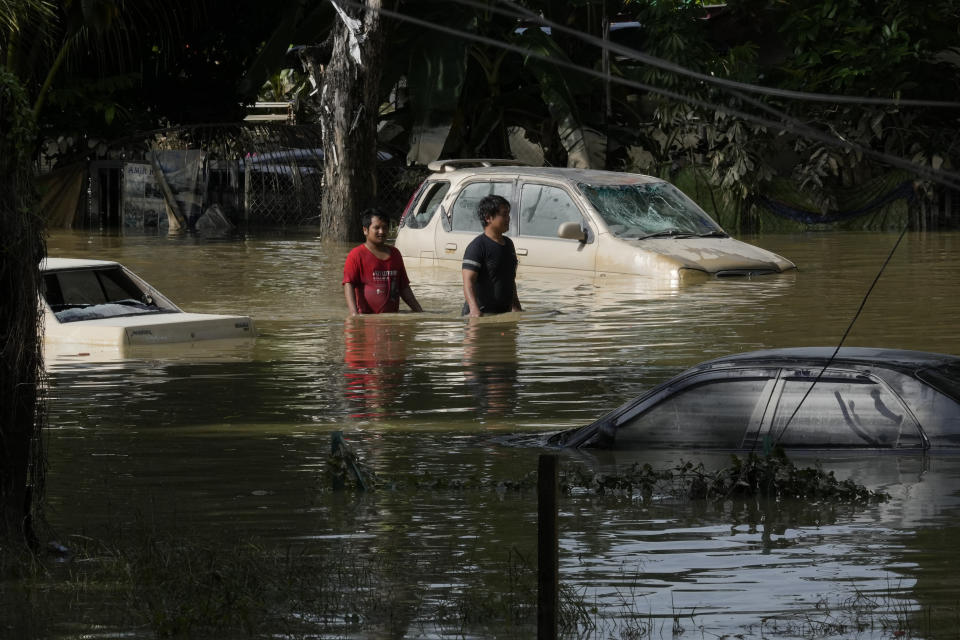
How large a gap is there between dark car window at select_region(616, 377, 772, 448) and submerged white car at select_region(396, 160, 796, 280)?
32.8 ft

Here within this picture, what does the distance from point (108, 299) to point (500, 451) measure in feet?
21.9

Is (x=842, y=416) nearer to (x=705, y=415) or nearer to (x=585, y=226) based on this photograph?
(x=705, y=415)

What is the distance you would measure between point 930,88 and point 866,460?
77.9ft

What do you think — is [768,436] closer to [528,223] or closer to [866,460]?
[866,460]

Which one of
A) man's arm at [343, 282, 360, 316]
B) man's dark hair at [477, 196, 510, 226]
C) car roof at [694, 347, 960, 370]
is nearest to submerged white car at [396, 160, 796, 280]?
man's arm at [343, 282, 360, 316]

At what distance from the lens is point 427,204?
69.7 feet

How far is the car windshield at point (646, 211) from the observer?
19.8m

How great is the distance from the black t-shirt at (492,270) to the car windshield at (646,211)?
4376mm

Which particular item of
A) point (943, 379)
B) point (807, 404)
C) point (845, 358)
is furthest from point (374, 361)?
point (943, 379)

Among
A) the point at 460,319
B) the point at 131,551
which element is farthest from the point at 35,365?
the point at 460,319

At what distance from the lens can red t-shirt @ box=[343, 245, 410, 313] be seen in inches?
617

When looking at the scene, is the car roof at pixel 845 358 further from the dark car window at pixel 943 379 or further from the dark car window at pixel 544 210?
the dark car window at pixel 544 210

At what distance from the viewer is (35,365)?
7266mm

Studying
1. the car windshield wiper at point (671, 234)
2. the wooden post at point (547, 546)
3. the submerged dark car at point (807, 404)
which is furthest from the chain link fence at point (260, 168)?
the wooden post at point (547, 546)
